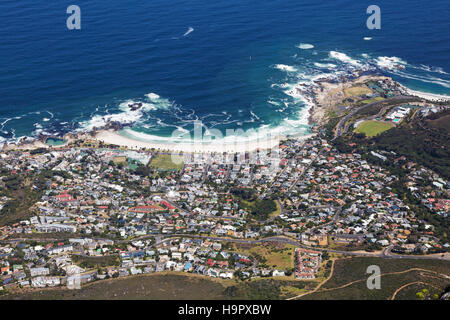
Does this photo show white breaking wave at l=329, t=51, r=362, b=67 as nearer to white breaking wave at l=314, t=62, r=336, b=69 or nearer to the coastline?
white breaking wave at l=314, t=62, r=336, b=69

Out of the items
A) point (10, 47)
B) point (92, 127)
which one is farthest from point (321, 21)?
point (10, 47)

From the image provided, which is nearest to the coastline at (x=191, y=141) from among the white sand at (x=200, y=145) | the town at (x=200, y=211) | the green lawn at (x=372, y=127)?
the white sand at (x=200, y=145)

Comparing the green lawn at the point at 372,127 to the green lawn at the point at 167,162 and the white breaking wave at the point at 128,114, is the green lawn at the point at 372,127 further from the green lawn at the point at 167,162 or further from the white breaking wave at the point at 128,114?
the white breaking wave at the point at 128,114

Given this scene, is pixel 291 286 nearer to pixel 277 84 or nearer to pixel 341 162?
pixel 341 162

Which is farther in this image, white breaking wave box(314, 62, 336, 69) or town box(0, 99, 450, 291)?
white breaking wave box(314, 62, 336, 69)

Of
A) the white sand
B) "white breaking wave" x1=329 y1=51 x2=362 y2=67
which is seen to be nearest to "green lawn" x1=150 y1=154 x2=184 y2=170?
the white sand

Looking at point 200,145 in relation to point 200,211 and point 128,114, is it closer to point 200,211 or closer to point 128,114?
point 128,114
